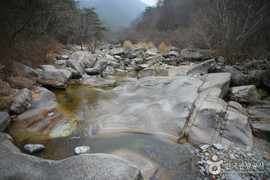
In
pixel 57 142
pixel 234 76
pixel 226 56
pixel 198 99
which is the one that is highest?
pixel 226 56

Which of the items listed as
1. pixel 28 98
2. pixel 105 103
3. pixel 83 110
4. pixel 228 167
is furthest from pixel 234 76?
pixel 28 98

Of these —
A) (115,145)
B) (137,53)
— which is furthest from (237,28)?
(115,145)

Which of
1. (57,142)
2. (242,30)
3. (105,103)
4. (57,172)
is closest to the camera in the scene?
(57,172)

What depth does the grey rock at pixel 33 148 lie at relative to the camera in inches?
101

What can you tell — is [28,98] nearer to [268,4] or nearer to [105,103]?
[105,103]

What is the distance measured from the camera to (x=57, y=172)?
5.89 feet

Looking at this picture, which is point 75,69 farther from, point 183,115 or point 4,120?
point 183,115

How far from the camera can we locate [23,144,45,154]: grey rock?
2559 mm

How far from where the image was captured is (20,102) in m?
3.44

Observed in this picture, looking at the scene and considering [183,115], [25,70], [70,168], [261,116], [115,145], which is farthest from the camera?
[25,70]

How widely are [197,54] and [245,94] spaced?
270 inches

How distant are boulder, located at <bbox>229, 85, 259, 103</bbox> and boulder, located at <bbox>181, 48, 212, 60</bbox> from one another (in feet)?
19.8

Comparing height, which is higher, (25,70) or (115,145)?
(25,70)

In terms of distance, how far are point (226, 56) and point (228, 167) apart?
755 centimetres
